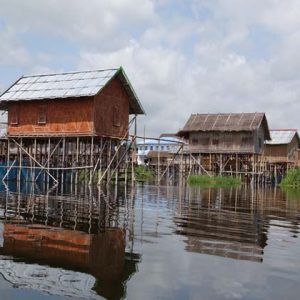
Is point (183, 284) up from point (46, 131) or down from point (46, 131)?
down

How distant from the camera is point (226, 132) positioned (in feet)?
150

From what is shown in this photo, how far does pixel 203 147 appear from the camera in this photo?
47.0 m

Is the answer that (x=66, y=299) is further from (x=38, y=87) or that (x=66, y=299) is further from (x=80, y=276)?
(x=38, y=87)

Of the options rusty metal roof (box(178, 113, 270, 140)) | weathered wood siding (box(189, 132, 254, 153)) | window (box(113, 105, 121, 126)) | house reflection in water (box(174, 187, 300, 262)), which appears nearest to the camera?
house reflection in water (box(174, 187, 300, 262))

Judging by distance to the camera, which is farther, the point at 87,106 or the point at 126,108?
the point at 126,108

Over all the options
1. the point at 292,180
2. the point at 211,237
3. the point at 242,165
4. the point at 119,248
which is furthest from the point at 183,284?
the point at 242,165

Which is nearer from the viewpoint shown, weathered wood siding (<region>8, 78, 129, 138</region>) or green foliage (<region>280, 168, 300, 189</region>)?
weathered wood siding (<region>8, 78, 129, 138</region>)

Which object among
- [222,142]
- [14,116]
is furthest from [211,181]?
[14,116]

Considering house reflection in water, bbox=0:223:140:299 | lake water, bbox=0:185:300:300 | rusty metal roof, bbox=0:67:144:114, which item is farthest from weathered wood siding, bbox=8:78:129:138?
house reflection in water, bbox=0:223:140:299

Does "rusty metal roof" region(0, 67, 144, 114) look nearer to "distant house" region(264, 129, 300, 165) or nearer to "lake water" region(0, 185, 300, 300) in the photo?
"lake water" region(0, 185, 300, 300)

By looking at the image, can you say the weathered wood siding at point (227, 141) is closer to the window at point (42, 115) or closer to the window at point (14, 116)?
the window at point (42, 115)

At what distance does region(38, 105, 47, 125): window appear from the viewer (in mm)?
31266

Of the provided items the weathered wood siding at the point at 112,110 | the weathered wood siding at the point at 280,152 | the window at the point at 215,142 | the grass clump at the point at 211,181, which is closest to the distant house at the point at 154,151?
the weathered wood siding at the point at 280,152

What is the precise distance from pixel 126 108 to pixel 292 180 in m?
14.2
